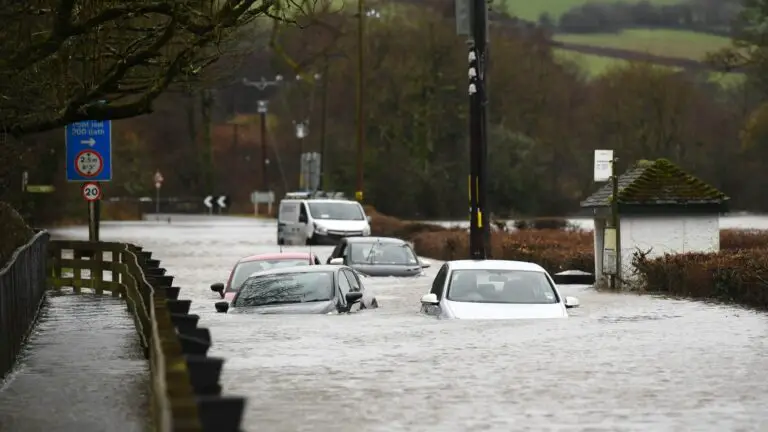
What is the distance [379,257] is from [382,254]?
21 centimetres

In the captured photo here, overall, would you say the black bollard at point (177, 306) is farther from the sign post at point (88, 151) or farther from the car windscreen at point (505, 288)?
the sign post at point (88, 151)

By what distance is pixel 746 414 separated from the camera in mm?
13102

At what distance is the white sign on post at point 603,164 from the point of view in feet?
105

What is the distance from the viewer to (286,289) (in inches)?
931

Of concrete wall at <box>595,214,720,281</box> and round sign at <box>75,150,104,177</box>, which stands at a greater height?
round sign at <box>75,150,104,177</box>

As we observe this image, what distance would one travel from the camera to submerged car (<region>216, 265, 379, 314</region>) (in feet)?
75.9

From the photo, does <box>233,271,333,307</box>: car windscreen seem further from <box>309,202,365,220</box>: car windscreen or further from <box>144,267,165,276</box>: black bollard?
<box>309,202,365,220</box>: car windscreen

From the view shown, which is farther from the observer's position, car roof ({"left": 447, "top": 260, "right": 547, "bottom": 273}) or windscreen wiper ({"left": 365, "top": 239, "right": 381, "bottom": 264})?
windscreen wiper ({"left": 365, "top": 239, "right": 381, "bottom": 264})

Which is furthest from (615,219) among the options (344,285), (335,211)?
(335,211)

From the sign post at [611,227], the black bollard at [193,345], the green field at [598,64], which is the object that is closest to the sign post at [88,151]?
the sign post at [611,227]

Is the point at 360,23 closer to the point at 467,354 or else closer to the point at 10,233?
the point at 10,233

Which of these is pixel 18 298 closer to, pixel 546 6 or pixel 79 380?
pixel 79 380

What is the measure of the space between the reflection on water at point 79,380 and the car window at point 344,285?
289 cm

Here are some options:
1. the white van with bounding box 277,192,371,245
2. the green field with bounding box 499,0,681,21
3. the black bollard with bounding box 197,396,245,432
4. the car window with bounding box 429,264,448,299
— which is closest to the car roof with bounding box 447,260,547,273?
the car window with bounding box 429,264,448,299
